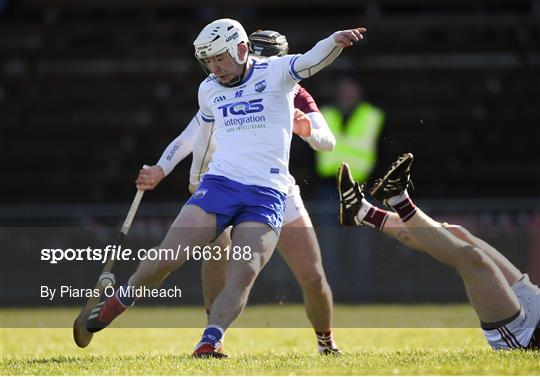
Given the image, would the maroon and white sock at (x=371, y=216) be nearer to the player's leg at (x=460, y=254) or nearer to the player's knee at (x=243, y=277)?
the player's leg at (x=460, y=254)

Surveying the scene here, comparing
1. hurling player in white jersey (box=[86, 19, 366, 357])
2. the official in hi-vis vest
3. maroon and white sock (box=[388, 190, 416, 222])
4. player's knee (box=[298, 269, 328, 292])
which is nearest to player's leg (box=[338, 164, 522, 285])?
maroon and white sock (box=[388, 190, 416, 222])

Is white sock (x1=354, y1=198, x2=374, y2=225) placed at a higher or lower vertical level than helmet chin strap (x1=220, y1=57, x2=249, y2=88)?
lower

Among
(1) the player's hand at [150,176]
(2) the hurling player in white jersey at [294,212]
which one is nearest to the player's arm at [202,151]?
(2) the hurling player in white jersey at [294,212]

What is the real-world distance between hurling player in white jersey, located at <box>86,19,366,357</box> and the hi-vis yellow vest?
584 cm

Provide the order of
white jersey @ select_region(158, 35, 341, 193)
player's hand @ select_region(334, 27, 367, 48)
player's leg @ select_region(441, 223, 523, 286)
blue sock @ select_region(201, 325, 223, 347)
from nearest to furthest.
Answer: blue sock @ select_region(201, 325, 223, 347) < player's hand @ select_region(334, 27, 367, 48) < white jersey @ select_region(158, 35, 341, 193) < player's leg @ select_region(441, 223, 523, 286)

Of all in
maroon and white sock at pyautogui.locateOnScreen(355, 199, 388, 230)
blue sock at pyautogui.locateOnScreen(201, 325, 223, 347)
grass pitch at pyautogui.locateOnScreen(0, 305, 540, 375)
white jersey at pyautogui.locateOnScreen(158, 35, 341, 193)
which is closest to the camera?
grass pitch at pyautogui.locateOnScreen(0, 305, 540, 375)

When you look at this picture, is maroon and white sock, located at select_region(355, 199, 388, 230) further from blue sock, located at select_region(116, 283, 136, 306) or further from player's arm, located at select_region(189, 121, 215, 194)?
blue sock, located at select_region(116, 283, 136, 306)

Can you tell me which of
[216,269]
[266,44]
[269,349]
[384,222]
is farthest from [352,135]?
[384,222]

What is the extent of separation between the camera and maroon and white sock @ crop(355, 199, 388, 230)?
723 centimetres

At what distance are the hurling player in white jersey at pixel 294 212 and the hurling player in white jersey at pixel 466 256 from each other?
0.88 ft

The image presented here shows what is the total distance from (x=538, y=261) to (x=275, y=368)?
5.65m

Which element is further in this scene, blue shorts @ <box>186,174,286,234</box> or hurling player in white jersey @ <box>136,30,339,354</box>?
hurling player in white jersey @ <box>136,30,339,354</box>

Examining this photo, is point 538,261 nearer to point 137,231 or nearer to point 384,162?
point 384,162

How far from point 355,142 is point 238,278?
21.3 feet
